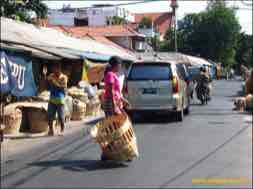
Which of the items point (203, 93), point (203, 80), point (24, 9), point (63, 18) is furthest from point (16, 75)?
point (63, 18)

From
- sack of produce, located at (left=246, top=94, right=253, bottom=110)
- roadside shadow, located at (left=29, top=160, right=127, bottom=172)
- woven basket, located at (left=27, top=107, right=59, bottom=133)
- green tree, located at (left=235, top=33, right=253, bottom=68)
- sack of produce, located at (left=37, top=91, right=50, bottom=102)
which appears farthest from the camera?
green tree, located at (left=235, top=33, right=253, bottom=68)

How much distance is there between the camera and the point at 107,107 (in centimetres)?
1095

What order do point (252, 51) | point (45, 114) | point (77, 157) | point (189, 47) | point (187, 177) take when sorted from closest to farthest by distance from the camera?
1. point (187, 177)
2. point (77, 157)
3. point (45, 114)
4. point (189, 47)
5. point (252, 51)

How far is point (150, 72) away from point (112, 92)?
7.34m

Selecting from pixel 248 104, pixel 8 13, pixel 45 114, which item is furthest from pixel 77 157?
pixel 8 13

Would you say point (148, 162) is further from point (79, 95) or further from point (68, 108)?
point (79, 95)

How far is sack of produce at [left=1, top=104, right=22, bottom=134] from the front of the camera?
48.8 feet

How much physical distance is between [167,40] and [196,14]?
604 centimetres

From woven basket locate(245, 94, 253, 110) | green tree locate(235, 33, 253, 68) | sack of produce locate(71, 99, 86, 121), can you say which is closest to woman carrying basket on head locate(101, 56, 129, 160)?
sack of produce locate(71, 99, 86, 121)

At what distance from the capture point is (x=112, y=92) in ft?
36.1

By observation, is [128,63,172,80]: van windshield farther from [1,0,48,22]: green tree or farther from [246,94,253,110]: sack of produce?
[1,0,48,22]: green tree

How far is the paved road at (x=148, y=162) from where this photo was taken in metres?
9.17

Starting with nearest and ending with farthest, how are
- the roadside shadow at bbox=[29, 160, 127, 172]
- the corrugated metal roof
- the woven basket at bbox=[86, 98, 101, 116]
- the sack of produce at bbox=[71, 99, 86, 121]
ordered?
the roadside shadow at bbox=[29, 160, 127, 172]
the corrugated metal roof
the sack of produce at bbox=[71, 99, 86, 121]
the woven basket at bbox=[86, 98, 101, 116]

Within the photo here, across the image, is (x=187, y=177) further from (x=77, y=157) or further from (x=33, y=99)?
(x=33, y=99)
